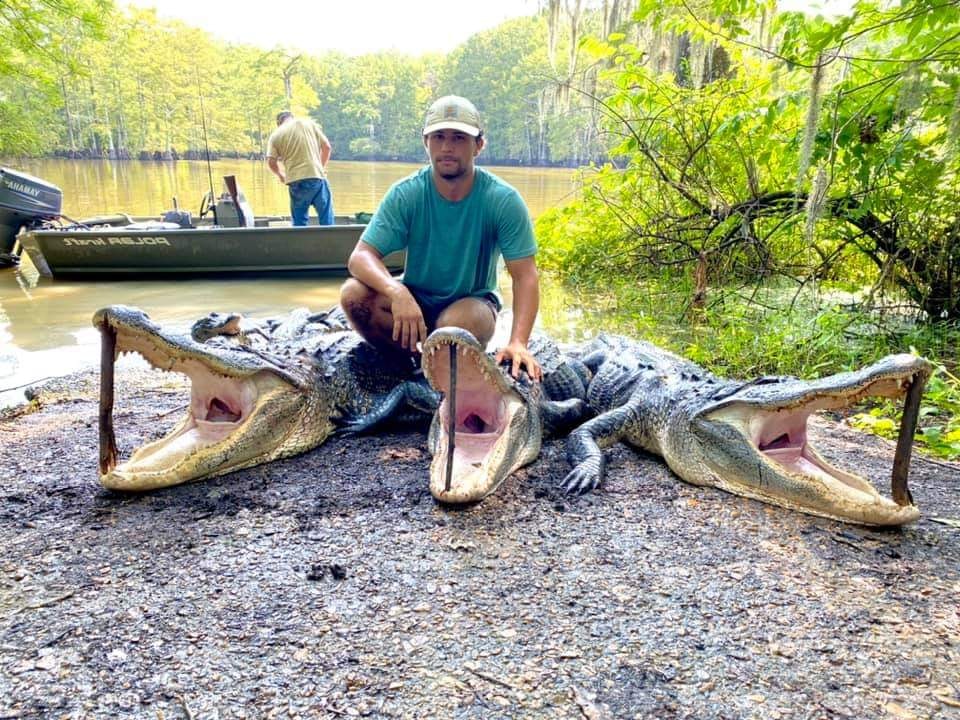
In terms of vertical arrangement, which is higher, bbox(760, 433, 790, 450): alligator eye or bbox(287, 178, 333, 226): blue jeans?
bbox(287, 178, 333, 226): blue jeans

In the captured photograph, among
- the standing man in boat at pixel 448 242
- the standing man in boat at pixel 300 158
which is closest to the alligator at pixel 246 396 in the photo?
the standing man in boat at pixel 448 242

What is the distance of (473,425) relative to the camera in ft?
9.29

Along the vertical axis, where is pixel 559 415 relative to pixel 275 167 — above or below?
below

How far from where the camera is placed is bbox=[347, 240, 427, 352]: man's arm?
2895mm

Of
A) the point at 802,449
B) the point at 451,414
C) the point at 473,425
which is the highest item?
the point at 451,414

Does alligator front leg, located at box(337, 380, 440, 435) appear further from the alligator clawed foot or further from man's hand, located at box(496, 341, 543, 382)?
the alligator clawed foot

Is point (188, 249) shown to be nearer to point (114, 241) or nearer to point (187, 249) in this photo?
point (187, 249)

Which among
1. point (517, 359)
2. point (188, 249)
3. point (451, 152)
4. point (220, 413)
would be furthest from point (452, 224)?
point (188, 249)

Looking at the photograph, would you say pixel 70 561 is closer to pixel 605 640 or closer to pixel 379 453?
pixel 379 453

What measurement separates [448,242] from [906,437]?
2176 millimetres

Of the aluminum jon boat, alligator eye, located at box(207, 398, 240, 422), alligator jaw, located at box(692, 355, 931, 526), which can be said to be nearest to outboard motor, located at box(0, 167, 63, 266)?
the aluminum jon boat

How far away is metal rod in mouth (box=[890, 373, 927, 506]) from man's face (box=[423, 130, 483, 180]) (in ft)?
6.94

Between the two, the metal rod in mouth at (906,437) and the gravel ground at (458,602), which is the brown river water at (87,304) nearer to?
the gravel ground at (458,602)

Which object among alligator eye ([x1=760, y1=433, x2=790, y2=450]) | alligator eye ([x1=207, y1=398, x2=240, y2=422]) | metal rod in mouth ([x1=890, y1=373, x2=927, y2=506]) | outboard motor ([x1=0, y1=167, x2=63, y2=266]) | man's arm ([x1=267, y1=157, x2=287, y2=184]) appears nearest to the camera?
metal rod in mouth ([x1=890, y1=373, x2=927, y2=506])
